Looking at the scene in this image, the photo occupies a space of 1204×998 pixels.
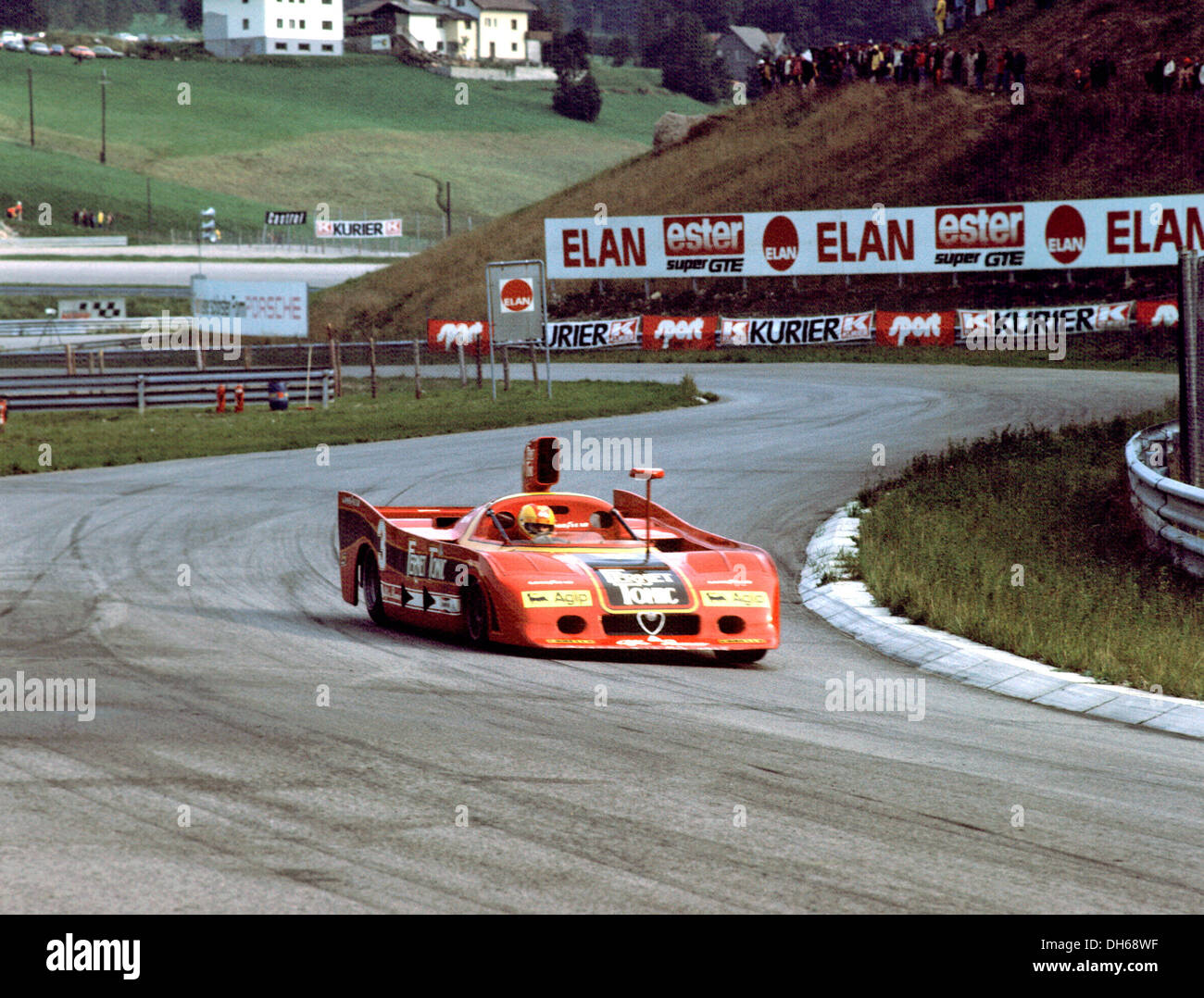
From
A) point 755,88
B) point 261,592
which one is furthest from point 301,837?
point 755,88

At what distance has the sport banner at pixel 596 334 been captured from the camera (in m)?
50.8

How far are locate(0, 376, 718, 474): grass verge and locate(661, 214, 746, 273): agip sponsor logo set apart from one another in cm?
1670

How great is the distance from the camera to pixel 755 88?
619ft

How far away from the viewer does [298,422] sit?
3031cm

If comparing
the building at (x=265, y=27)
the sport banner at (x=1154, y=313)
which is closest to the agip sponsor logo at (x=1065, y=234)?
the sport banner at (x=1154, y=313)

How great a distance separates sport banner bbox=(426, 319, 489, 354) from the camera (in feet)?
166

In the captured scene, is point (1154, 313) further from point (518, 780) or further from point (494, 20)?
point (494, 20)

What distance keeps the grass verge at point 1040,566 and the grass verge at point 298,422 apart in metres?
11.4

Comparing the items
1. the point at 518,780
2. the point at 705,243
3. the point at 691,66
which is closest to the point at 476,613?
the point at 518,780

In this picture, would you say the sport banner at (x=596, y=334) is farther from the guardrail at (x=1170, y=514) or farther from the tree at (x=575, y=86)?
the tree at (x=575, y=86)

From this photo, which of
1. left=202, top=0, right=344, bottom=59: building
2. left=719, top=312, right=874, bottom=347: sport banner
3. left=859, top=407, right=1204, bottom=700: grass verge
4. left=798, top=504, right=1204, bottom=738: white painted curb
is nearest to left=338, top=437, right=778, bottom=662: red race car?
left=798, top=504, right=1204, bottom=738: white painted curb

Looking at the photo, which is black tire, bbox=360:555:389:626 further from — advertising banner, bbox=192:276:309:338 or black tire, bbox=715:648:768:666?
advertising banner, bbox=192:276:309:338

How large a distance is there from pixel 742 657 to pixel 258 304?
4002cm
